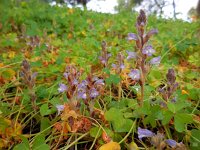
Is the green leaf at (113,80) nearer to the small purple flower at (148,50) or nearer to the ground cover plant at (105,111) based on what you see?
the ground cover plant at (105,111)

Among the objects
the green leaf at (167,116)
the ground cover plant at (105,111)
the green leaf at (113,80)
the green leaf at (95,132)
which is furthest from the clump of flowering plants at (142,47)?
the green leaf at (113,80)

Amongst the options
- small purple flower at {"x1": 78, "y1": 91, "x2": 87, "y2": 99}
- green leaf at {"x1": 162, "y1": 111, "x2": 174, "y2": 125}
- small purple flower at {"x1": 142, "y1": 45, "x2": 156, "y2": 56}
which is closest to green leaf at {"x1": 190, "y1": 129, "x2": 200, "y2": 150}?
green leaf at {"x1": 162, "y1": 111, "x2": 174, "y2": 125}

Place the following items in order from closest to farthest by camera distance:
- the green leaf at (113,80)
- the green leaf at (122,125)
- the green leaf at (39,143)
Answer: the green leaf at (39,143), the green leaf at (122,125), the green leaf at (113,80)

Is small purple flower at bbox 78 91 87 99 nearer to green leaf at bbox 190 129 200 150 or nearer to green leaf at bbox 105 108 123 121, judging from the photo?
green leaf at bbox 105 108 123 121

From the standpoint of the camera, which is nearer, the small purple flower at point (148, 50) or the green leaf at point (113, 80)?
the small purple flower at point (148, 50)

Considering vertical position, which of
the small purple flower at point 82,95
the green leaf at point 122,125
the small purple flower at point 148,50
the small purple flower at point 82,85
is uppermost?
the small purple flower at point 148,50

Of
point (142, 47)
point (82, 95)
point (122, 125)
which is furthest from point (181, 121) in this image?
point (82, 95)

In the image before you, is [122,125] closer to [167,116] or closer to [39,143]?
[167,116]

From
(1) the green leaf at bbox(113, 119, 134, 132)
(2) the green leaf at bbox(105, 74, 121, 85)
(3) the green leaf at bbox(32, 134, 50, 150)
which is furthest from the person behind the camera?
(2) the green leaf at bbox(105, 74, 121, 85)

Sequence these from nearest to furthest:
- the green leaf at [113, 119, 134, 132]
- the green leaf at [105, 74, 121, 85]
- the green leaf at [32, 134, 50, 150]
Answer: the green leaf at [32, 134, 50, 150], the green leaf at [113, 119, 134, 132], the green leaf at [105, 74, 121, 85]

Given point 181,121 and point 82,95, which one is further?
point 82,95

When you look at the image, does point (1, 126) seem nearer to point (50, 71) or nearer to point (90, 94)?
point (90, 94)

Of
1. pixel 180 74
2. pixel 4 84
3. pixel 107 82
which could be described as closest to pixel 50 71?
pixel 4 84
